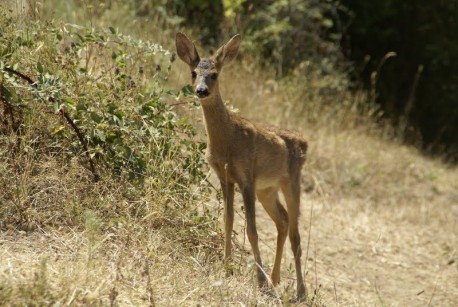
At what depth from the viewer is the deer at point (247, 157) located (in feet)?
23.4

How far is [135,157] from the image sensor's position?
726 centimetres

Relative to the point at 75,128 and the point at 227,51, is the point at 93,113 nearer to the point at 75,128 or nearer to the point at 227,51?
the point at 75,128

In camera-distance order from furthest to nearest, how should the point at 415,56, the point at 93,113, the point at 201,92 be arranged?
the point at 415,56, the point at 93,113, the point at 201,92

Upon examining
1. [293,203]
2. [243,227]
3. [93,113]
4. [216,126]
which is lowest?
[243,227]

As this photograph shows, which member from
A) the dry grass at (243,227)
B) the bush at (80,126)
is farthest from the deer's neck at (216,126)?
the dry grass at (243,227)

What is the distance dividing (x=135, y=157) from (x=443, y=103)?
414 inches

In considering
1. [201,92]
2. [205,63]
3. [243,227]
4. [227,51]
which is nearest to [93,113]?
[201,92]

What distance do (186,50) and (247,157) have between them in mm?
1071

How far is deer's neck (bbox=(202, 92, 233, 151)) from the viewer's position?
7.22 m

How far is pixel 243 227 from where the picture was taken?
8.02 m

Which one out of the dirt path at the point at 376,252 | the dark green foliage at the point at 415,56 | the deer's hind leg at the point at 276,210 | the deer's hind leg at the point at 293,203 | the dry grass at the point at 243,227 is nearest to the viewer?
the dry grass at the point at 243,227

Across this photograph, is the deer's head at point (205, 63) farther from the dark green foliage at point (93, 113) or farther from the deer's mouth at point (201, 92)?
the dark green foliage at point (93, 113)

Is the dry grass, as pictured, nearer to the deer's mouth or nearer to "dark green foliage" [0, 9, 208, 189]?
"dark green foliage" [0, 9, 208, 189]

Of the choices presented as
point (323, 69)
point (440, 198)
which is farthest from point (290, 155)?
point (323, 69)
